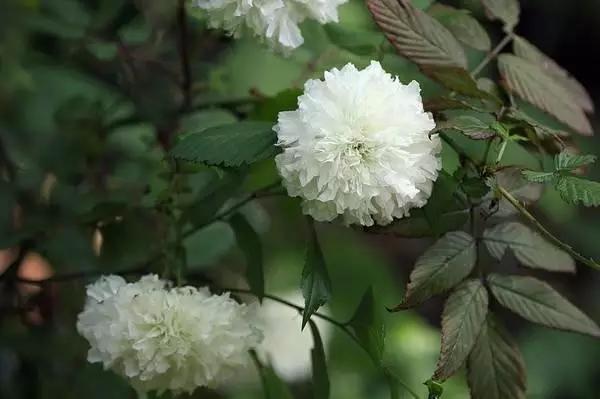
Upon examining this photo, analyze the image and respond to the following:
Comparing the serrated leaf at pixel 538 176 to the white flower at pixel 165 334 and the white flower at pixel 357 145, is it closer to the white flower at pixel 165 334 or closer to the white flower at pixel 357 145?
the white flower at pixel 357 145

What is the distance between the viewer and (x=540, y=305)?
49 centimetres

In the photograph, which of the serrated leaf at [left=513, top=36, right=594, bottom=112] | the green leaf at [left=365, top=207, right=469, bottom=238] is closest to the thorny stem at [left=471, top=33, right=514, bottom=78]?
the serrated leaf at [left=513, top=36, right=594, bottom=112]

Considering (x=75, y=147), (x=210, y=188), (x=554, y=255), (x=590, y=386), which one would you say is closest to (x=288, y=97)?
(x=210, y=188)

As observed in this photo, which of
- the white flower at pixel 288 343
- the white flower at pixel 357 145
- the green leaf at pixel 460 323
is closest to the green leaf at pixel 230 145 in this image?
the white flower at pixel 357 145

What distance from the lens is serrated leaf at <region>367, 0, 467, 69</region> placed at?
47 cm

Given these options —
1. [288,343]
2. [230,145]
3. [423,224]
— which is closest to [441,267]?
[423,224]

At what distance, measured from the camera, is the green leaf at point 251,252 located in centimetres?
53

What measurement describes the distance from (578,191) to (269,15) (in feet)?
0.62

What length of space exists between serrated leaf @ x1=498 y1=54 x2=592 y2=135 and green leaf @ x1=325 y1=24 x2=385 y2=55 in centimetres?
9

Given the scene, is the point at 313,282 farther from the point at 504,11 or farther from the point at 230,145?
the point at 504,11

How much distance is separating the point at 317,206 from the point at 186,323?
0.33 ft

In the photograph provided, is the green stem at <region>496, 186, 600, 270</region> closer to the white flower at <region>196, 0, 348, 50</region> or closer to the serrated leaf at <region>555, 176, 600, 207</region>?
the serrated leaf at <region>555, 176, 600, 207</region>

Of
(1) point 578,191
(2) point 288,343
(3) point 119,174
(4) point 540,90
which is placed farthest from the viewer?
(2) point 288,343

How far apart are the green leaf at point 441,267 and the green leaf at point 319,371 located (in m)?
0.08
